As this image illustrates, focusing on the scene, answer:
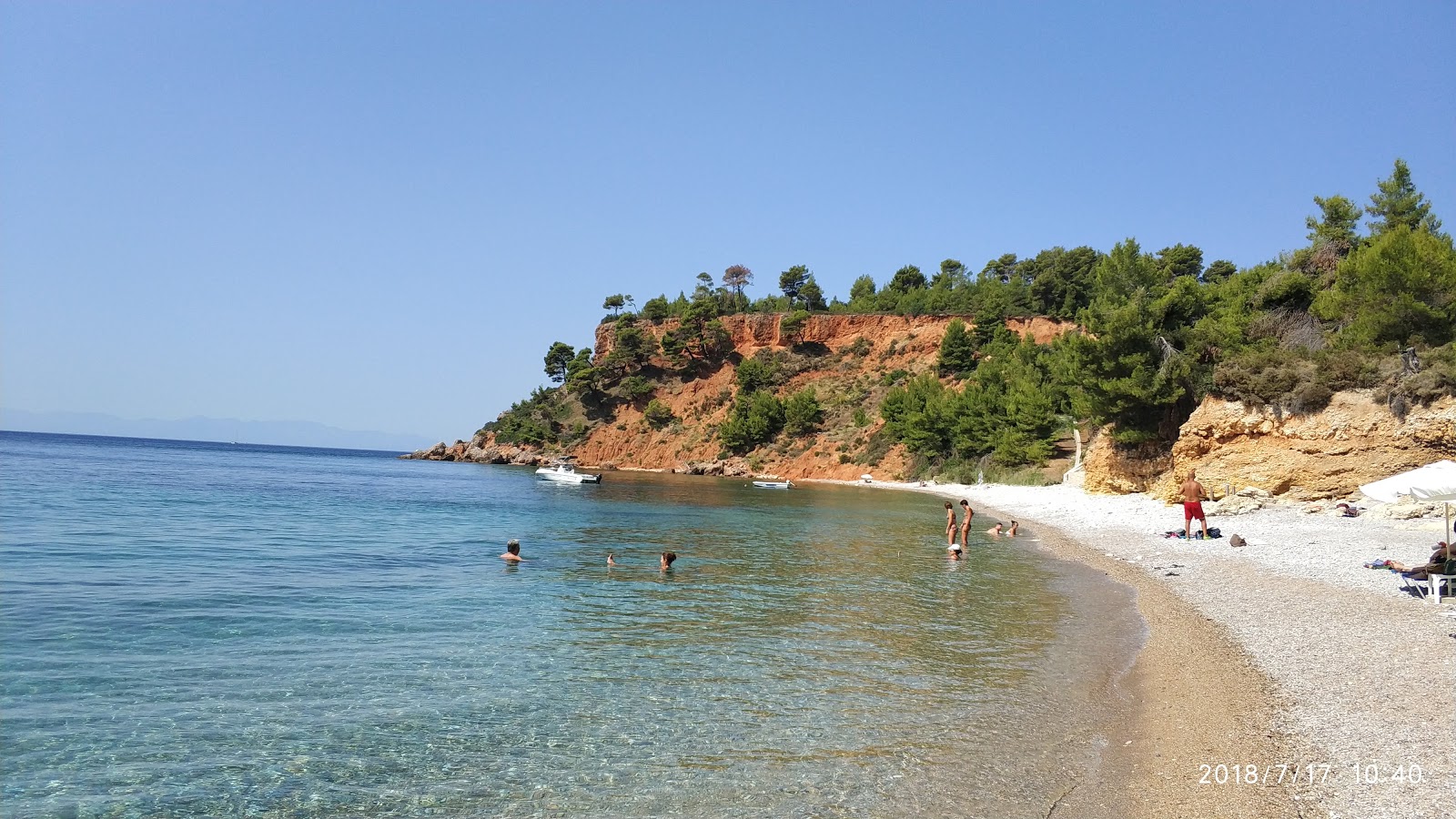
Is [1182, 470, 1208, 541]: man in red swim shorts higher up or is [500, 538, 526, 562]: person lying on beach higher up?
[1182, 470, 1208, 541]: man in red swim shorts

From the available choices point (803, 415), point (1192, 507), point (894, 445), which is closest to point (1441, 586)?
point (1192, 507)

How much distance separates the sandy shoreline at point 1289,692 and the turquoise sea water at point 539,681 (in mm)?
547

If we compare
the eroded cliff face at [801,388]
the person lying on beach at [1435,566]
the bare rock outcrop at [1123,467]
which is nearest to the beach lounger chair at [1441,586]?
the person lying on beach at [1435,566]

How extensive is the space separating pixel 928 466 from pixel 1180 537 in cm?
4092

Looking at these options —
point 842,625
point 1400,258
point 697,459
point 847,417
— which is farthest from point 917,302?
point 842,625

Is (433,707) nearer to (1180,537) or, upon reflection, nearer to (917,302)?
(1180,537)

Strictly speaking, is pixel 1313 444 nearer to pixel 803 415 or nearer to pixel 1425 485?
pixel 1425 485

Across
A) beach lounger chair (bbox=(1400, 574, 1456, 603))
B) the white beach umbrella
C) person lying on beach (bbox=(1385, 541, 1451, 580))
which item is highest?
the white beach umbrella

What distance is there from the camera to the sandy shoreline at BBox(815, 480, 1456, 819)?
5469 millimetres

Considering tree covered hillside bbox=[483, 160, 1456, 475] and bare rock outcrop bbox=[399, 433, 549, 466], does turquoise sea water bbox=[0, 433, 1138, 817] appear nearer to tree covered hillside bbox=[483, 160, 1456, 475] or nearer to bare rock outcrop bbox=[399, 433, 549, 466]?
tree covered hillside bbox=[483, 160, 1456, 475]

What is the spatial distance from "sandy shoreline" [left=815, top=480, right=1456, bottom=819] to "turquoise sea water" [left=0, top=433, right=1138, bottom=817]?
1.79 ft

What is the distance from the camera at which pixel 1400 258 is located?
2412 centimetres

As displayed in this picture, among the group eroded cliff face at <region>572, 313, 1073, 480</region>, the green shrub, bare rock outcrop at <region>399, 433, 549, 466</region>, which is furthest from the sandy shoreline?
bare rock outcrop at <region>399, 433, 549, 466</region>
